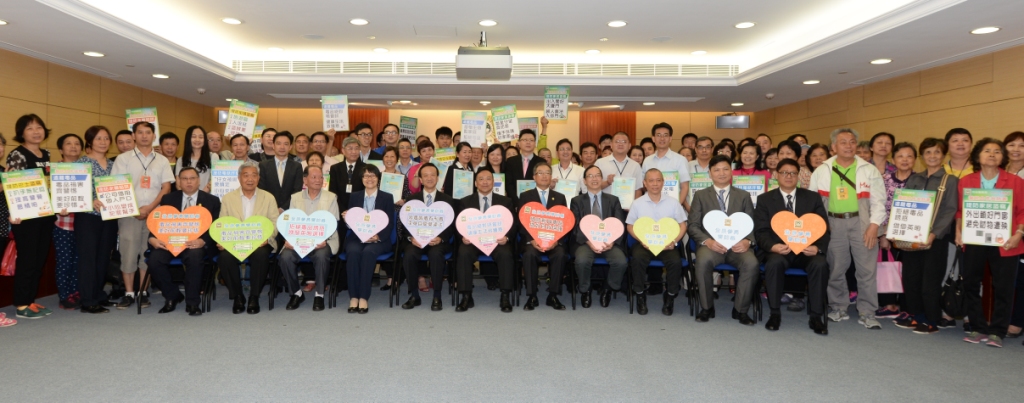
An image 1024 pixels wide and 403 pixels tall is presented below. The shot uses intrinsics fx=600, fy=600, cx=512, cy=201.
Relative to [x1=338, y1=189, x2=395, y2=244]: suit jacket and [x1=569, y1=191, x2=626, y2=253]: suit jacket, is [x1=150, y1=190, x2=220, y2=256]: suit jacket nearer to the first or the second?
[x1=338, y1=189, x2=395, y2=244]: suit jacket

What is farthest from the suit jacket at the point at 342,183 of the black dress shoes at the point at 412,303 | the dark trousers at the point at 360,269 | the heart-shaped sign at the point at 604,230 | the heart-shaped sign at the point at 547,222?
the heart-shaped sign at the point at 604,230

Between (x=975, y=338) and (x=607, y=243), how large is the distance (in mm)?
2667

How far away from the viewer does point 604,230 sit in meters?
5.04

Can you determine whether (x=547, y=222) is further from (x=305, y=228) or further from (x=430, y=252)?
(x=305, y=228)

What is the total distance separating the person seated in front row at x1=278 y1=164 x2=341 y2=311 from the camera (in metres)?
5.02

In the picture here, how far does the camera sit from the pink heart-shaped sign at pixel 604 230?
5.04 meters

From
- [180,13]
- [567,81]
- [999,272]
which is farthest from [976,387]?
[180,13]

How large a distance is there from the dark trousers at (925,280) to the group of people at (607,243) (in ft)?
0.03

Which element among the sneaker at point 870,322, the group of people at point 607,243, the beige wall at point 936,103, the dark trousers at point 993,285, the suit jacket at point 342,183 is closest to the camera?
the dark trousers at point 993,285

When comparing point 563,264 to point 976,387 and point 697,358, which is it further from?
point 976,387

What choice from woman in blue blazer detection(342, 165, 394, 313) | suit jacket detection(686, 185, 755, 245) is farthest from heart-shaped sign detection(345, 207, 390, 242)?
suit jacket detection(686, 185, 755, 245)

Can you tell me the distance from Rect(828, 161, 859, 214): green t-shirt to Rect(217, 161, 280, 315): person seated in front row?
457cm

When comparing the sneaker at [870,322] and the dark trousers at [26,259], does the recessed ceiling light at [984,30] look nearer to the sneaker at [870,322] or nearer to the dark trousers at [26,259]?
the sneaker at [870,322]

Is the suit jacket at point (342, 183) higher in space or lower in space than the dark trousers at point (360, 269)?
higher
